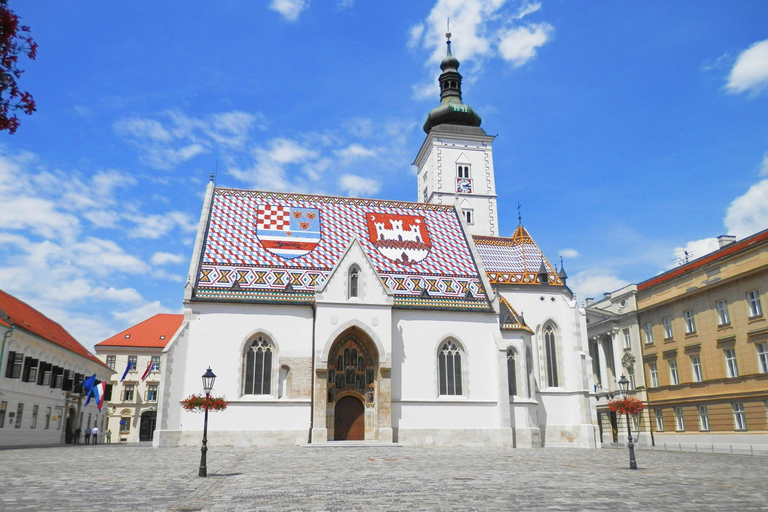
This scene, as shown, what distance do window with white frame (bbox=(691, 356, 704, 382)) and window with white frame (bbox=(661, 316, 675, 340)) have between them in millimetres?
3407

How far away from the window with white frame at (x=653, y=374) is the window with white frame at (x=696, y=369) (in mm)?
5033

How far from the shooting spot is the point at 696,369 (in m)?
43.7

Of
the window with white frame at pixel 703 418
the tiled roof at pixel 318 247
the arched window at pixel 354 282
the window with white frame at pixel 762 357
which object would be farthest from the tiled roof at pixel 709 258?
the arched window at pixel 354 282

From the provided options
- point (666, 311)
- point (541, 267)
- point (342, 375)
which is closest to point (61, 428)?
point (342, 375)

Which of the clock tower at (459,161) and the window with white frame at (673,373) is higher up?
the clock tower at (459,161)

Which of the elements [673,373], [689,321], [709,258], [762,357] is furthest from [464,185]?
[762,357]

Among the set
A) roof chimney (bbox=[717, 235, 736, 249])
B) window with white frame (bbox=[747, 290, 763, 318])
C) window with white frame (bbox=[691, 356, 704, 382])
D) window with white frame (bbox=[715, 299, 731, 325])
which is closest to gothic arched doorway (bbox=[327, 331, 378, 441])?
window with white frame (bbox=[747, 290, 763, 318])

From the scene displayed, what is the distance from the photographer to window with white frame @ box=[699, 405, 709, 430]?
42281 mm

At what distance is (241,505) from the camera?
11.5 m

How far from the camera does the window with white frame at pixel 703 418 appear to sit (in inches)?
1665

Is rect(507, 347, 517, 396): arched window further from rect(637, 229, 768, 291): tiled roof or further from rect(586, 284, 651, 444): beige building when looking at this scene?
rect(586, 284, 651, 444): beige building

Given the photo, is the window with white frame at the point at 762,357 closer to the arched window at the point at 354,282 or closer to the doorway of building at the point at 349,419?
the doorway of building at the point at 349,419

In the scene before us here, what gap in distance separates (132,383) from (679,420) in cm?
5148

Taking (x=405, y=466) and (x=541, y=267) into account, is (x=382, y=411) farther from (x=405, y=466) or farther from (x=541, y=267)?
(x=541, y=267)
